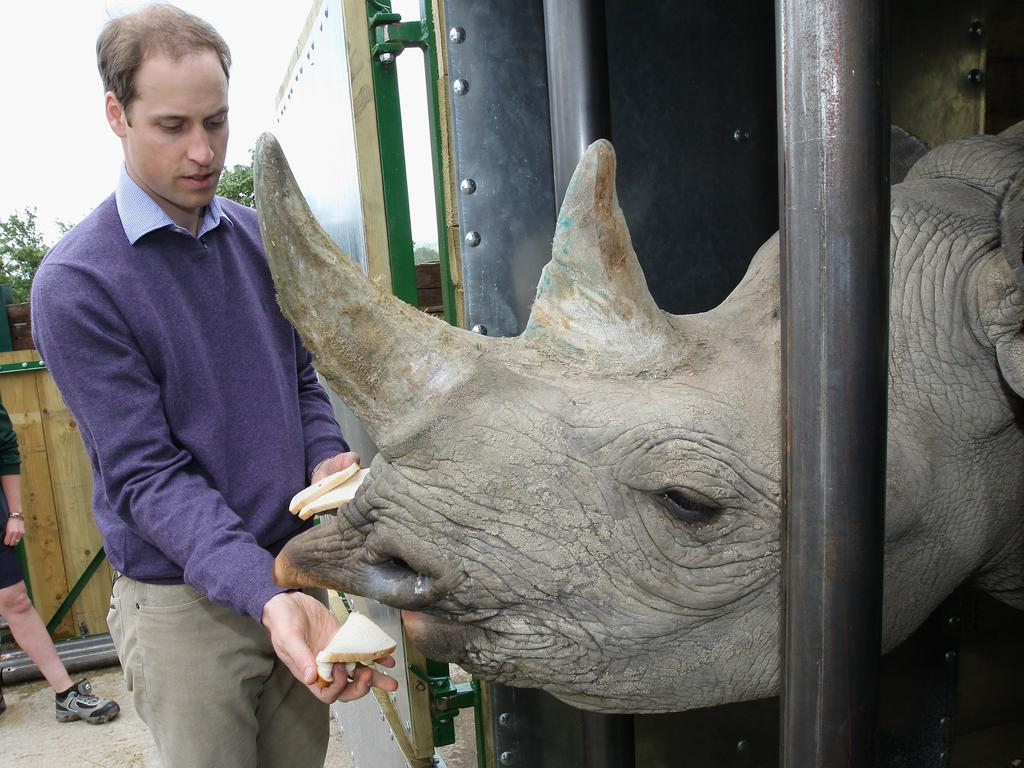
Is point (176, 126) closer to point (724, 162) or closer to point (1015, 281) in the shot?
point (724, 162)

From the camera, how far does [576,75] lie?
1.72 meters

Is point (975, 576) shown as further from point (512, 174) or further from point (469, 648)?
point (512, 174)

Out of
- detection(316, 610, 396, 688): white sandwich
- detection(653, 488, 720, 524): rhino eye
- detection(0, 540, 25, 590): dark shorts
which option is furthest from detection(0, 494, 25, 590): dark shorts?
detection(653, 488, 720, 524): rhino eye

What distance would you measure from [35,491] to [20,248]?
7.52m

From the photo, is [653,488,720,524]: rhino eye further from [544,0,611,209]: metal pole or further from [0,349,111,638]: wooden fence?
[0,349,111,638]: wooden fence

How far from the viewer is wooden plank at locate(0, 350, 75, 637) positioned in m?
6.16

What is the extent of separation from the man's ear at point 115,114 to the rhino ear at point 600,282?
1.17 metres

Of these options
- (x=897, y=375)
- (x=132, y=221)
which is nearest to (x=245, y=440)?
(x=132, y=221)

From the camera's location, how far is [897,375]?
148 cm

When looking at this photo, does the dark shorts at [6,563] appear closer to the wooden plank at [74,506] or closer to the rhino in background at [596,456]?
the wooden plank at [74,506]

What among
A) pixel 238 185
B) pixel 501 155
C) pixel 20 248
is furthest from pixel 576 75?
pixel 20 248

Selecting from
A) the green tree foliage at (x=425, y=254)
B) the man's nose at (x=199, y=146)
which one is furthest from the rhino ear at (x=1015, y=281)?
the green tree foliage at (x=425, y=254)

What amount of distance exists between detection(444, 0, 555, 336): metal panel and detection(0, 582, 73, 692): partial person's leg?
13.7 ft

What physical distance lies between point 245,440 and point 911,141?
5.59ft
